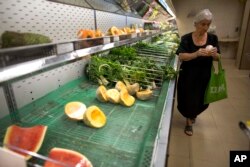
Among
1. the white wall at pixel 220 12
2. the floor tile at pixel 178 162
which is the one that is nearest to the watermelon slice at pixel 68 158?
the floor tile at pixel 178 162

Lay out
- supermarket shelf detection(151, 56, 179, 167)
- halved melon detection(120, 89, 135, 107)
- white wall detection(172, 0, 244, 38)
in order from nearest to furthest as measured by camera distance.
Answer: supermarket shelf detection(151, 56, 179, 167) < halved melon detection(120, 89, 135, 107) < white wall detection(172, 0, 244, 38)

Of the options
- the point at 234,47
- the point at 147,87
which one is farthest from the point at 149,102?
the point at 234,47

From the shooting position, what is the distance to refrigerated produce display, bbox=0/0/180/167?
67 centimetres

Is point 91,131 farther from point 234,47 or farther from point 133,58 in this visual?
point 234,47

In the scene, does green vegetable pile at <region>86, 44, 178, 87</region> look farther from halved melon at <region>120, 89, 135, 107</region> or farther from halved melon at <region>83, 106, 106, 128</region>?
halved melon at <region>83, 106, 106, 128</region>

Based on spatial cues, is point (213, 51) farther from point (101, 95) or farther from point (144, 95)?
point (101, 95)

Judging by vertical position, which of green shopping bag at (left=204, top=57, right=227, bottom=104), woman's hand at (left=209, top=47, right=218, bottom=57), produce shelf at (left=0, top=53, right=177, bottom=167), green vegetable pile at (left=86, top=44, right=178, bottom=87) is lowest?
green shopping bag at (left=204, top=57, right=227, bottom=104)

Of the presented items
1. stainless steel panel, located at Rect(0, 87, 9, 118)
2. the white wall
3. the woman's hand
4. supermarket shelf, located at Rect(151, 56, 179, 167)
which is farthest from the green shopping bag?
the white wall

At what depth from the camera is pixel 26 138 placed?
89 centimetres

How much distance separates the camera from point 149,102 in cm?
143

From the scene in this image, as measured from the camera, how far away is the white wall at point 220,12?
8633 mm

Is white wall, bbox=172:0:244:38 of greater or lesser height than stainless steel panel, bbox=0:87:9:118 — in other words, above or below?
above

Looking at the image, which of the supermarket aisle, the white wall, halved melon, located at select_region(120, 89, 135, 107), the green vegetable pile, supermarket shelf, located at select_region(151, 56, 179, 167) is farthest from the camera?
the white wall

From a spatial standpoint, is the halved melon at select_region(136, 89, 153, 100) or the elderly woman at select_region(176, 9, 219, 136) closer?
the halved melon at select_region(136, 89, 153, 100)
